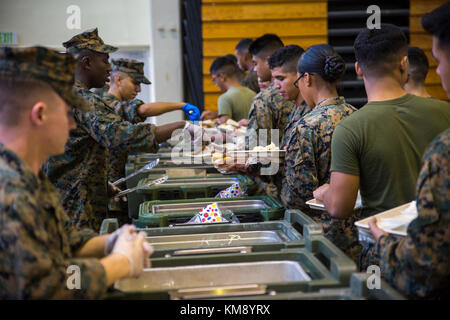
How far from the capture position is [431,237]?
104 cm

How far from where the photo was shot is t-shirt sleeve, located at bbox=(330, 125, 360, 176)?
168 cm

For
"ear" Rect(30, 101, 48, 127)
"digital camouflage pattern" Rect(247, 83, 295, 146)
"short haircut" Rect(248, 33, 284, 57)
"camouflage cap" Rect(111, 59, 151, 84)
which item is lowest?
"ear" Rect(30, 101, 48, 127)

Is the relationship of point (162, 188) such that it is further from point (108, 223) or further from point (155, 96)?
point (155, 96)

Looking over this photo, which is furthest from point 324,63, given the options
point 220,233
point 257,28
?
Result: point 257,28

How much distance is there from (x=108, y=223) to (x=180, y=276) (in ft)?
1.34

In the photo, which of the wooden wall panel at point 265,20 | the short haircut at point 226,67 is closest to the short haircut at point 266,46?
the short haircut at point 226,67

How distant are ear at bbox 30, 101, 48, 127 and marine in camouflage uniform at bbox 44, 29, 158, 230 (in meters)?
1.41

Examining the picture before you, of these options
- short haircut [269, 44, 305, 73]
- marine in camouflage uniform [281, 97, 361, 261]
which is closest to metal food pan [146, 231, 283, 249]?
marine in camouflage uniform [281, 97, 361, 261]

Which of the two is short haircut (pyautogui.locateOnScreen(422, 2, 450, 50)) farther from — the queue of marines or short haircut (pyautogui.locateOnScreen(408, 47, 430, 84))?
short haircut (pyautogui.locateOnScreen(408, 47, 430, 84))

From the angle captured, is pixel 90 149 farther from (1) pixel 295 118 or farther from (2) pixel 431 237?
(2) pixel 431 237

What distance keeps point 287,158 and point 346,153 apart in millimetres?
548

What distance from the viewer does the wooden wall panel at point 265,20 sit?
6.05m
